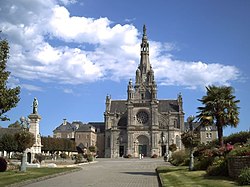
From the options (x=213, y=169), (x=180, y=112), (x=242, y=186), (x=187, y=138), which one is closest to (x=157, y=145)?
(x=180, y=112)

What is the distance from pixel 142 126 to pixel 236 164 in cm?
8001

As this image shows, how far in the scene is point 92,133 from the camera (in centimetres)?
10806

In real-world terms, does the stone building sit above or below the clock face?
below

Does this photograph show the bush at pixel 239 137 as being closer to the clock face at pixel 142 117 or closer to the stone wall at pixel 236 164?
the stone wall at pixel 236 164

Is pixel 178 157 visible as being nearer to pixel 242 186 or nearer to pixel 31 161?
pixel 31 161

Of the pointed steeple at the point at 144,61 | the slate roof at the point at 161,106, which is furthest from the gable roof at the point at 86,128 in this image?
the pointed steeple at the point at 144,61

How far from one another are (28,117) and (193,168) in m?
21.3

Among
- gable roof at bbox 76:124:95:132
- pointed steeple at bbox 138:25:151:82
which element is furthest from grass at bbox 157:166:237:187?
pointed steeple at bbox 138:25:151:82

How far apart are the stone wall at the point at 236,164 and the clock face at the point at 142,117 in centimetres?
7979

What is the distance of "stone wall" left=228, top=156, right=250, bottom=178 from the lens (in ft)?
53.0

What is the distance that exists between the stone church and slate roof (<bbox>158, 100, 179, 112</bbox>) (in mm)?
419

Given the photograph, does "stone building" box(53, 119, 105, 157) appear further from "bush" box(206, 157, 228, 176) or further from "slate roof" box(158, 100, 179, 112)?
"bush" box(206, 157, 228, 176)

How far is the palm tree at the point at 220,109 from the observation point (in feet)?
92.0

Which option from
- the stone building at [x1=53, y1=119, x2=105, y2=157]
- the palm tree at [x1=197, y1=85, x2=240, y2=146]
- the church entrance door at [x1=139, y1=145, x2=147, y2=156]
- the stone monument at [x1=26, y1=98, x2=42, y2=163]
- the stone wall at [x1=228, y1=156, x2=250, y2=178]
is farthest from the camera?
the stone building at [x1=53, y1=119, x2=105, y2=157]
